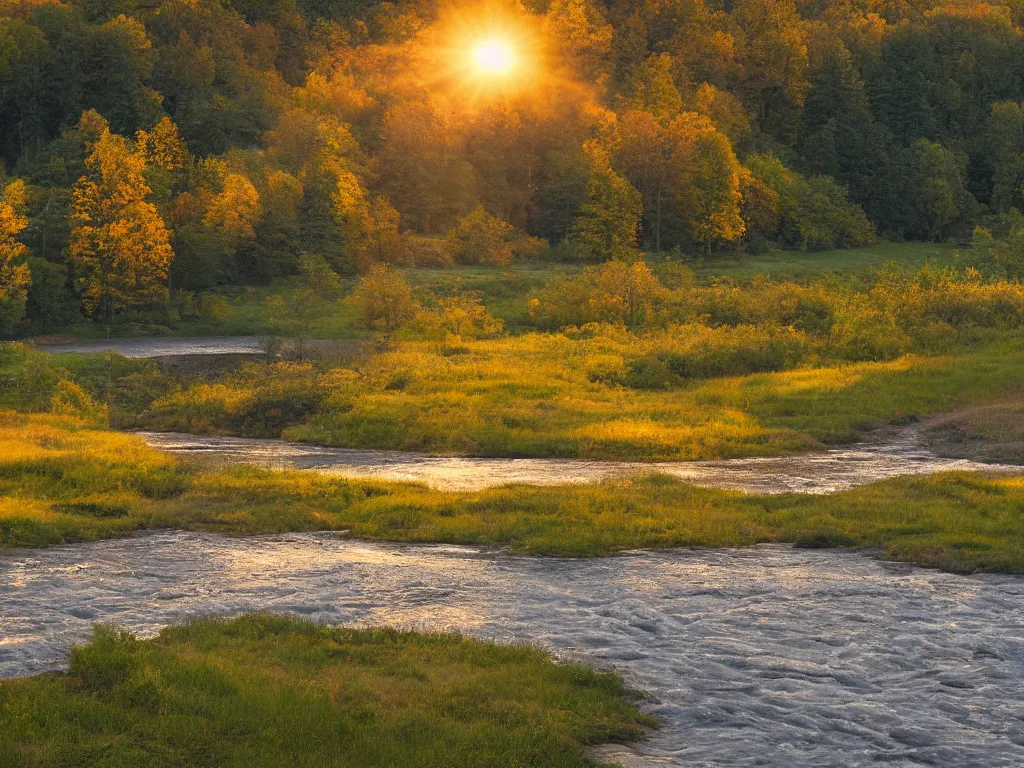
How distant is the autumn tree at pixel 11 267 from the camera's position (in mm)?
61094

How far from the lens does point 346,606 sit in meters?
18.1

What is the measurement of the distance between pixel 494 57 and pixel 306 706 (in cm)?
11172

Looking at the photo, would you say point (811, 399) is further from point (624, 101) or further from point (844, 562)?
point (624, 101)

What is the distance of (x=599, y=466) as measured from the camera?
32.4 metres

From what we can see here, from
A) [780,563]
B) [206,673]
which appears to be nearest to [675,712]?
[206,673]

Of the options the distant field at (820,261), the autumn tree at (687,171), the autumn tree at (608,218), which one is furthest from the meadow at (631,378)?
the autumn tree at (687,171)

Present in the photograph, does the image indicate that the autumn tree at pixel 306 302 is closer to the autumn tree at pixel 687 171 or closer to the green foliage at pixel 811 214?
the autumn tree at pixel 687 171


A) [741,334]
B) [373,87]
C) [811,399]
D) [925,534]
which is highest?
[373,87]

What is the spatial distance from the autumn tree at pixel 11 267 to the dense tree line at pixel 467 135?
0.49ft

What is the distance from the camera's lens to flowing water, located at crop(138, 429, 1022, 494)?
97.6ft

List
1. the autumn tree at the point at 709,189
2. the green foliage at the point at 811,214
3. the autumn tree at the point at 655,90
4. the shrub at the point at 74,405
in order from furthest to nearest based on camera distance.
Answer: the autumn tree at the point at 655,90 → the green foliage at the point at 811,214 → the autumn tree at the point at 709,189 → the shrub at the point at 74,405

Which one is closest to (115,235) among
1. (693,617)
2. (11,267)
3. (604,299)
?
(11,267)

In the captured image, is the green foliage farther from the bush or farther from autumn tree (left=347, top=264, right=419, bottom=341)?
the bush

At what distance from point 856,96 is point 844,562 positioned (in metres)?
120
